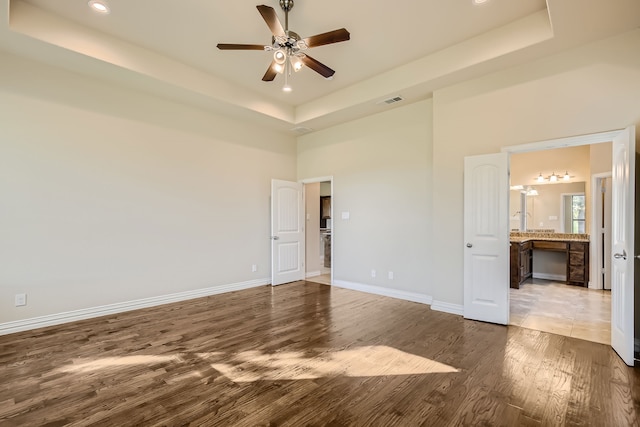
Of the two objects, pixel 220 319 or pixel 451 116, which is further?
pixel 451 116

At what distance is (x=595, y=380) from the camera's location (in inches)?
94.0

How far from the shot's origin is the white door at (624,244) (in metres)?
2.64

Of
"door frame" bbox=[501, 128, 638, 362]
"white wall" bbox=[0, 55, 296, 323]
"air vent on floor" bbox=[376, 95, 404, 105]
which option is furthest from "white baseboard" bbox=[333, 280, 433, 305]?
"air vent on floor" bbox=[376, 95, 404, 105]

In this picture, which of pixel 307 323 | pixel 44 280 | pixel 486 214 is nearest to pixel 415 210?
pixel 486 214

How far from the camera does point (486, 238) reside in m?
3.73

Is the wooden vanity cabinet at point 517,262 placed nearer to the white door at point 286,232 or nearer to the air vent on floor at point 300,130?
the white door at point 286,232

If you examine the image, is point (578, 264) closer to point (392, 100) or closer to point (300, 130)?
point (392, 100)

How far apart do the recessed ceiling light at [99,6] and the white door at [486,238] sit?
4459mm

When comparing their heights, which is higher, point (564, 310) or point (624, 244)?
point (624, 244)

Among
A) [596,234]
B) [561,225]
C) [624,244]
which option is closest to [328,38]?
[624,244]

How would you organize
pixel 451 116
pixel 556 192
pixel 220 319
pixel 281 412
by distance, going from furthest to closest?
pixel 556 192 → pixel 451 116 → pixel 220 319 → pixel 281 412

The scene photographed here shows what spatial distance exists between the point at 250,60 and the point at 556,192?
22.2 feet

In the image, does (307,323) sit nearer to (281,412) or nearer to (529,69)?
(281,412)

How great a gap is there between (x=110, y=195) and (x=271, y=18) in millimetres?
3244
